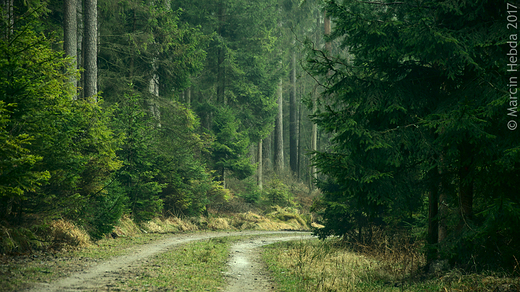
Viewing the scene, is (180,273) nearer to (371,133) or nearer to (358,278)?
(358,278)

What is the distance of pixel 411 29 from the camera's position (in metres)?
7.48

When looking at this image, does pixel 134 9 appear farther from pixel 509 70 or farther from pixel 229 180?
pixel 509 70

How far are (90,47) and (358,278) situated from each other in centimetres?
1471

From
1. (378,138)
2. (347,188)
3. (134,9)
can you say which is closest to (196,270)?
(347,188)

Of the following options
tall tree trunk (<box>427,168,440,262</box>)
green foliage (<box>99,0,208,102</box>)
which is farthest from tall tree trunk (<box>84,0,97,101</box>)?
tall tree trunk (<box>427,168,440,262</box>)

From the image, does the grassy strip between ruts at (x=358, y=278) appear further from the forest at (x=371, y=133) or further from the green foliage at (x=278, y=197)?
the green foliage at (x=278, y=197)

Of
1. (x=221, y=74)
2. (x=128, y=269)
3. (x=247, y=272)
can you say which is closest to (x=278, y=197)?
(x=221, y=74)

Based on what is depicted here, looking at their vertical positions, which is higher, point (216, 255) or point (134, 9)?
point (134, 9)

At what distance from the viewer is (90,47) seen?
54.1 feet

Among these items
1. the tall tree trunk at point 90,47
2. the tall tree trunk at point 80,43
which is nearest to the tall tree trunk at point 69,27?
the tall tree trunk at point 90,47

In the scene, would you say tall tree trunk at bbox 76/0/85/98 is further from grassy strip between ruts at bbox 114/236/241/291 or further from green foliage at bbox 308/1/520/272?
green foliage at bbox 308/1/520/272

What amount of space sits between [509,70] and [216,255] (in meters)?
9.26

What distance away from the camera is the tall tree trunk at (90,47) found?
53.1 feet

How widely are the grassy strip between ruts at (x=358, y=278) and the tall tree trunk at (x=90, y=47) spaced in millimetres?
10962
